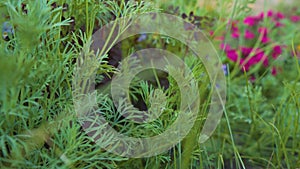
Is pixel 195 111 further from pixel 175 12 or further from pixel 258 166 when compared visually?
pixel 175 12

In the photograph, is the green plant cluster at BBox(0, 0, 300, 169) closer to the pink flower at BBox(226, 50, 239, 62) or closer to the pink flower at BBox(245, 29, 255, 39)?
the pink flower at BBox(226, 50, 239, 62)

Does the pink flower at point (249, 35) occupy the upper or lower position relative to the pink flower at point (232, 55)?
upper

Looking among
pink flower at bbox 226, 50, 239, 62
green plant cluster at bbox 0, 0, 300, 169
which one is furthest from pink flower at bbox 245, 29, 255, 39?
green plant cluster at bbox 0, 0, 300, 169

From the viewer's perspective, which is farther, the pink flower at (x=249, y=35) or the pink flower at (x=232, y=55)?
the pink flower at (x=249, y=35)

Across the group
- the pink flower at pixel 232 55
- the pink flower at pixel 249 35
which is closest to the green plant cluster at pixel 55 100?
the pink flower at pixel 232 55

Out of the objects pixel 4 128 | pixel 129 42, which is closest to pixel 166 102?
pixel 4 128

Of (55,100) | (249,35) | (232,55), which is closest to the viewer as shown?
(55,100)

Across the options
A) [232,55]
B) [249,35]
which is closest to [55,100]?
[232,55]

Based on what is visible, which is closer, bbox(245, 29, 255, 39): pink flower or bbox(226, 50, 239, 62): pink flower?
bbox(226, 50, 239, 62): pink flower

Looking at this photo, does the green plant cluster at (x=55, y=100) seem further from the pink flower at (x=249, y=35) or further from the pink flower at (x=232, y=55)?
the pink flower at (x=249, y=35)

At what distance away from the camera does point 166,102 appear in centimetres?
109

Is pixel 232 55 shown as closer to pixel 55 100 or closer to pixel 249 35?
pixel 249 35

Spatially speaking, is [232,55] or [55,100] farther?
[232,55]

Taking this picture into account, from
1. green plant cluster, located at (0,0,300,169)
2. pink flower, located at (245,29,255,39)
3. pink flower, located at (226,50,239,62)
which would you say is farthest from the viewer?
pink flower, located at (245,29,255,39)
